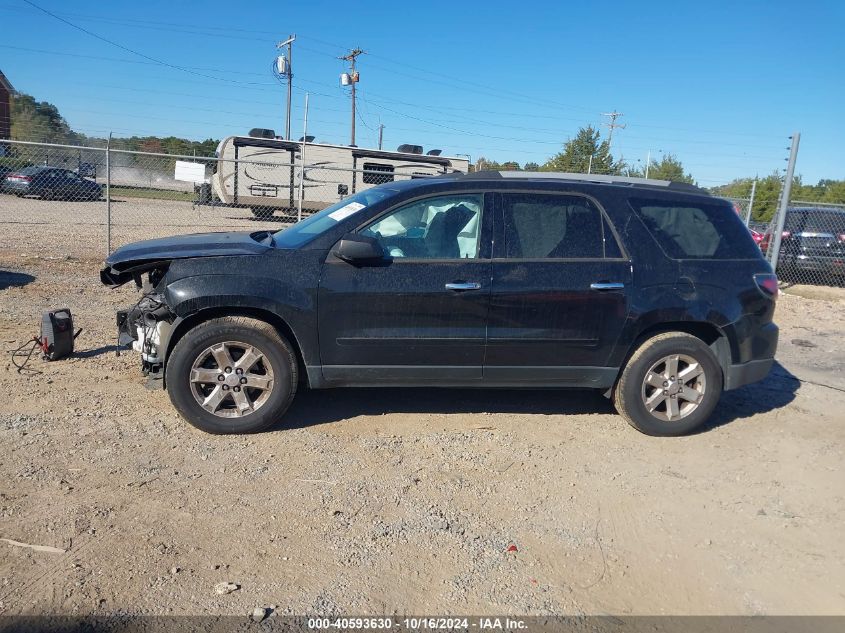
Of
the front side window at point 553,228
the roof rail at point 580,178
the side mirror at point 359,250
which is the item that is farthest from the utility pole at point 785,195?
the side mirror at point 359,250

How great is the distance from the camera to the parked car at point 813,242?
1220 centimetres

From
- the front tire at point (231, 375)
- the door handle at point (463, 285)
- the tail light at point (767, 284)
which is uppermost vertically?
the tail light at point (767, 284)

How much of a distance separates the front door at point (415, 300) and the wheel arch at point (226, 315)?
0.25 metres

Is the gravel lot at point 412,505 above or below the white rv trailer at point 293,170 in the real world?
below

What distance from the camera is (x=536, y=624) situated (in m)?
2.78

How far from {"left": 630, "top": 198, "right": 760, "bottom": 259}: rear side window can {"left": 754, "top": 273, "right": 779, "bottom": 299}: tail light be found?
0.17 meters

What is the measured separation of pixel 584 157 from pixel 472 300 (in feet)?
85.3

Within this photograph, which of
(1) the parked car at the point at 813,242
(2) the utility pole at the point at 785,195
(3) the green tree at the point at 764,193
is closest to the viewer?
(2) the utility pole at the point at 785,195

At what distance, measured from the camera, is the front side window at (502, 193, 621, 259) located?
4.63 meters

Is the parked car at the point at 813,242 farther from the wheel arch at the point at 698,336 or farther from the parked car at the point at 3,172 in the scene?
the parked car at the point at 3,172

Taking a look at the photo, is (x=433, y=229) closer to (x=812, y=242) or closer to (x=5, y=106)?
(x=812, y=242)

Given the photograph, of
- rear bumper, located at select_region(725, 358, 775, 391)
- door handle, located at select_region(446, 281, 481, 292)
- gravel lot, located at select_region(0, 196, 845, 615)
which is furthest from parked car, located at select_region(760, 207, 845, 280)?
door handle, located at select_region(446, 281, 481, 292)

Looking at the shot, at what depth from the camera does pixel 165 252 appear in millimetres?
4520

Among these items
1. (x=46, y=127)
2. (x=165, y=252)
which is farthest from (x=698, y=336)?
(x=46, y=127)
